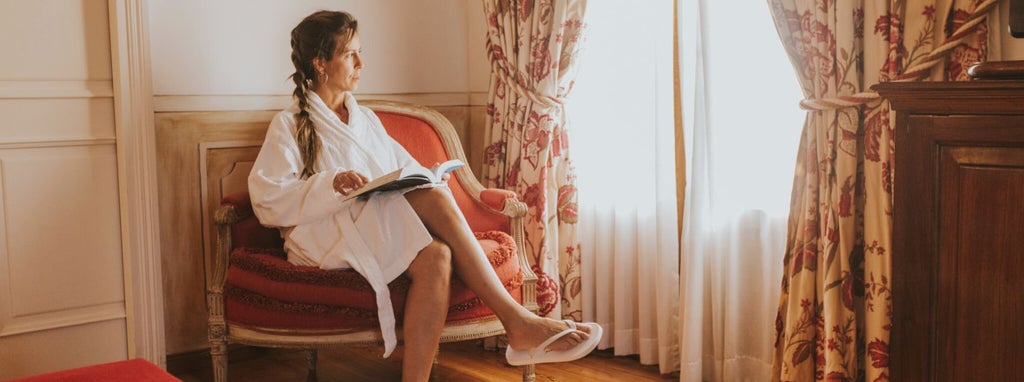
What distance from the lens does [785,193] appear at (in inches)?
114

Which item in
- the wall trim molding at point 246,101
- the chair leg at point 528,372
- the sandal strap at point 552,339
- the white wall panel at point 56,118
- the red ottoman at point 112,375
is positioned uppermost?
the wall trim molding at point 246,101

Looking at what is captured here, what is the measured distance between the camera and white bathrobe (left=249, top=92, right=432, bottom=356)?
8.64 ft

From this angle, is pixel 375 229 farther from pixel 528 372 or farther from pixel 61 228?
pixel 61 228

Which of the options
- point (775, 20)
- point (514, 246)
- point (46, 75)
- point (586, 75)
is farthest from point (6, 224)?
point (775, 20)

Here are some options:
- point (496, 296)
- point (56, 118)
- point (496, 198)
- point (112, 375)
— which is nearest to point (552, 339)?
point (496, 296)

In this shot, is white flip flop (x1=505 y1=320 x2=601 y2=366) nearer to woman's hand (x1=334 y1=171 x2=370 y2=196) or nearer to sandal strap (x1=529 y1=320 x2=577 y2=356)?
sandal strap (x1=529 y1=320 x2=577 y2=356)

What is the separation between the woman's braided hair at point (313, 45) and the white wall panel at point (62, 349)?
883 millimetres

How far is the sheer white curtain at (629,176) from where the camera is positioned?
3176 millimetres

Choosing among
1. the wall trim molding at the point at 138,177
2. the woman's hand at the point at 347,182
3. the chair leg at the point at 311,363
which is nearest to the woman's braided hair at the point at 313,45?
the woman's hand at the point at 347,182

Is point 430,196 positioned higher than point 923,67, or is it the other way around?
point 923,67

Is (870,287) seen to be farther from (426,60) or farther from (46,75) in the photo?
(46,75)

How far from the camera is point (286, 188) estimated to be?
9.05 feet

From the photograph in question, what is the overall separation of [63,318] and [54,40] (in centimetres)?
82

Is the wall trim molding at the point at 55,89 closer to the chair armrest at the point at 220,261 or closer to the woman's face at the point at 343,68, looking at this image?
the chair armrest at the point at 220,261
